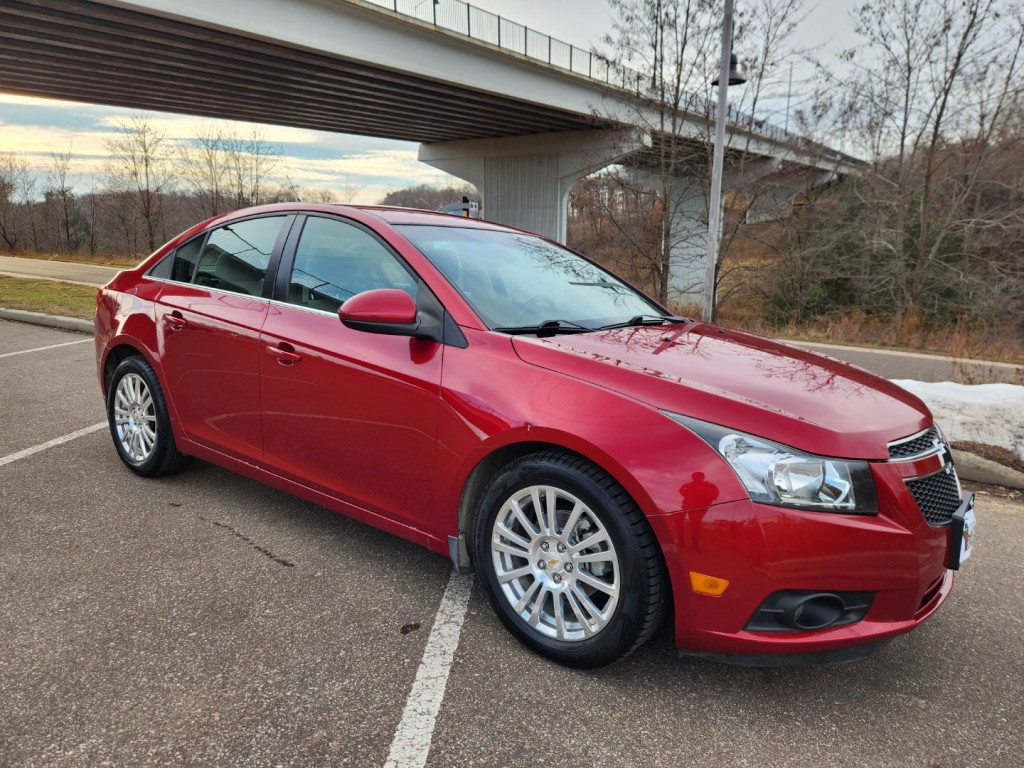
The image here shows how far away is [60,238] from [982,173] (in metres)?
51.9

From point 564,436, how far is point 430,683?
37.6 inches

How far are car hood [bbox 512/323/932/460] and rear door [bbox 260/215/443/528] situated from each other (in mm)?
540

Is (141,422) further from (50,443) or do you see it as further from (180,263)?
(50,443)

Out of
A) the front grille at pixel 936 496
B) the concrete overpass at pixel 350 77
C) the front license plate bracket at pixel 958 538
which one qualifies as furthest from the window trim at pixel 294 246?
the concrete overpass at pixel 350 77

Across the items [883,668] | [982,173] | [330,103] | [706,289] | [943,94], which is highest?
[330,103]

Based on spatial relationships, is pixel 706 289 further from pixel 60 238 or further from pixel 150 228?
pixel 60 238

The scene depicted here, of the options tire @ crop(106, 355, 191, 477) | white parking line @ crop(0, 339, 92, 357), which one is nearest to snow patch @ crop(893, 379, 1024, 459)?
tire @ crop(106, 355, 191, 477)

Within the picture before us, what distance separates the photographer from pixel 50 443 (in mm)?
4668

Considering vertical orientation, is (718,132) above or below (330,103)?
below

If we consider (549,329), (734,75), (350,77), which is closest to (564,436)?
(549,329)

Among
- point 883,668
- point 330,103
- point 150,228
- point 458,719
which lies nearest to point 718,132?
point 883,668

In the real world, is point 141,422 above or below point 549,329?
below

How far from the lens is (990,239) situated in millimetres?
16766

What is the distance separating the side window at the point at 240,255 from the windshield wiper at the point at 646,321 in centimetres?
175
